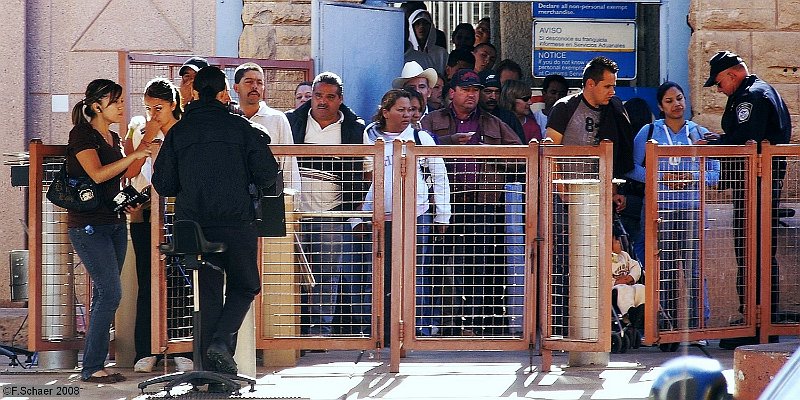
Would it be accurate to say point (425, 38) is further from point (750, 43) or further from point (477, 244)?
point (477, 244)

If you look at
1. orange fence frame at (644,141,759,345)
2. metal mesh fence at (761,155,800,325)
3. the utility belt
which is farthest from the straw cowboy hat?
metal mesh fence at (761,155,800,325)

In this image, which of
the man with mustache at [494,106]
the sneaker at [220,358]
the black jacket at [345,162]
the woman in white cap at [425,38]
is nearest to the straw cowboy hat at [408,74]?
the man with mustache at [494,106]

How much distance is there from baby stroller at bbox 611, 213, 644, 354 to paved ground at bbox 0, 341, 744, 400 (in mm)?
83

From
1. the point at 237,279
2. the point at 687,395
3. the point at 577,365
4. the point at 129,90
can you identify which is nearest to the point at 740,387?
the point at 577,365

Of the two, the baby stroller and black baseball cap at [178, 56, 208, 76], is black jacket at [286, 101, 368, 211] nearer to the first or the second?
black baseball cap at [178, 56, 208, 76]

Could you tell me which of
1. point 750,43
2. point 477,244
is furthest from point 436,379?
point 750,43

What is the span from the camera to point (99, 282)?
845 centimetres

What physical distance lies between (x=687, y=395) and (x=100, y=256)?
542cm

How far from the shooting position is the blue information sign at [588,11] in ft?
41.7

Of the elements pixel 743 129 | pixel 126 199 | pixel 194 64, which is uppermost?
pixel 194 64

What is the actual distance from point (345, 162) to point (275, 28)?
3.27 meters

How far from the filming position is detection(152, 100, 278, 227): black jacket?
25.2 ft

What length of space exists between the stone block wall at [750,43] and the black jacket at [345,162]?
10.9 feet

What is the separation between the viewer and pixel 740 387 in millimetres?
7508
